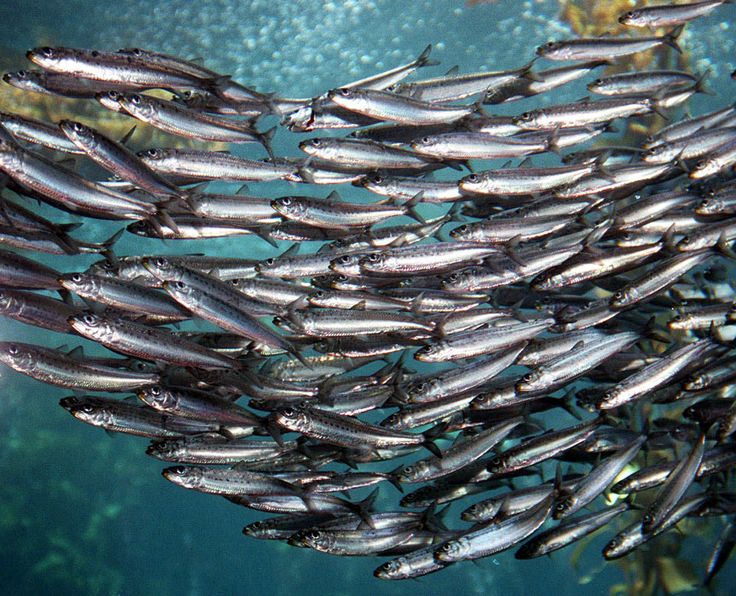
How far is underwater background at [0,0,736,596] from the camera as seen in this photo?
12.0 m

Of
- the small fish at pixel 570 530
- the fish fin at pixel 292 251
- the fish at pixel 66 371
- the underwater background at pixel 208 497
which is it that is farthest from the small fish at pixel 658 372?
the underwater background at pixel 208 497

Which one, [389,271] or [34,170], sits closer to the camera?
[34,170]

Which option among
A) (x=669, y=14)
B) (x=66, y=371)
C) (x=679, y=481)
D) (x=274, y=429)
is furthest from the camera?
(x=274, y=429)

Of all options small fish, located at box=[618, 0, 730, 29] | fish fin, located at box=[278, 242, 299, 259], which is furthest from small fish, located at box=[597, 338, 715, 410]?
fish fin, located at box=[278, 242, 299, 259]

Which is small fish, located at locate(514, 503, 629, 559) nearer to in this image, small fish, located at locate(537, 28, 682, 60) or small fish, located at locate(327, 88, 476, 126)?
small fish, located at locate(327, 88, 476, 126)

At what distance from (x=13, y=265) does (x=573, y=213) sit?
449 centimetres

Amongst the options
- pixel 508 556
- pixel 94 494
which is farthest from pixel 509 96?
pixel 508 556

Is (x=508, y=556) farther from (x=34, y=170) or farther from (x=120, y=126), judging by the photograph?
(x=34, y=170)

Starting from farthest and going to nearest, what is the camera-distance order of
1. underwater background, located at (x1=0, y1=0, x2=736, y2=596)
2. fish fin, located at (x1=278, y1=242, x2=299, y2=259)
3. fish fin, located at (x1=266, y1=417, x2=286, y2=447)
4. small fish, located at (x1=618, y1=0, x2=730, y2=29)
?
underwater background, located at (x1=0, y1=0, x2=736, y2=596) < fish fin, located at (x1=278, y1=242, x2=299, y2=259) < fish fin, located at (x1=266, y1=417, x2=286, y2=447) < small fish, located at (x1=618, y1=0, x2=730, y2=29)

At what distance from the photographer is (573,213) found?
489cm

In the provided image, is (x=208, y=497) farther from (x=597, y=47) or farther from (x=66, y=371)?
(x=597, y=47)

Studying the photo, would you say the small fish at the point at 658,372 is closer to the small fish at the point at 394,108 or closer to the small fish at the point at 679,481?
the small fish at the point at 679,481

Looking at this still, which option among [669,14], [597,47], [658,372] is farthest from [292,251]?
[669,14]

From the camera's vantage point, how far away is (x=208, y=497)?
132ft
